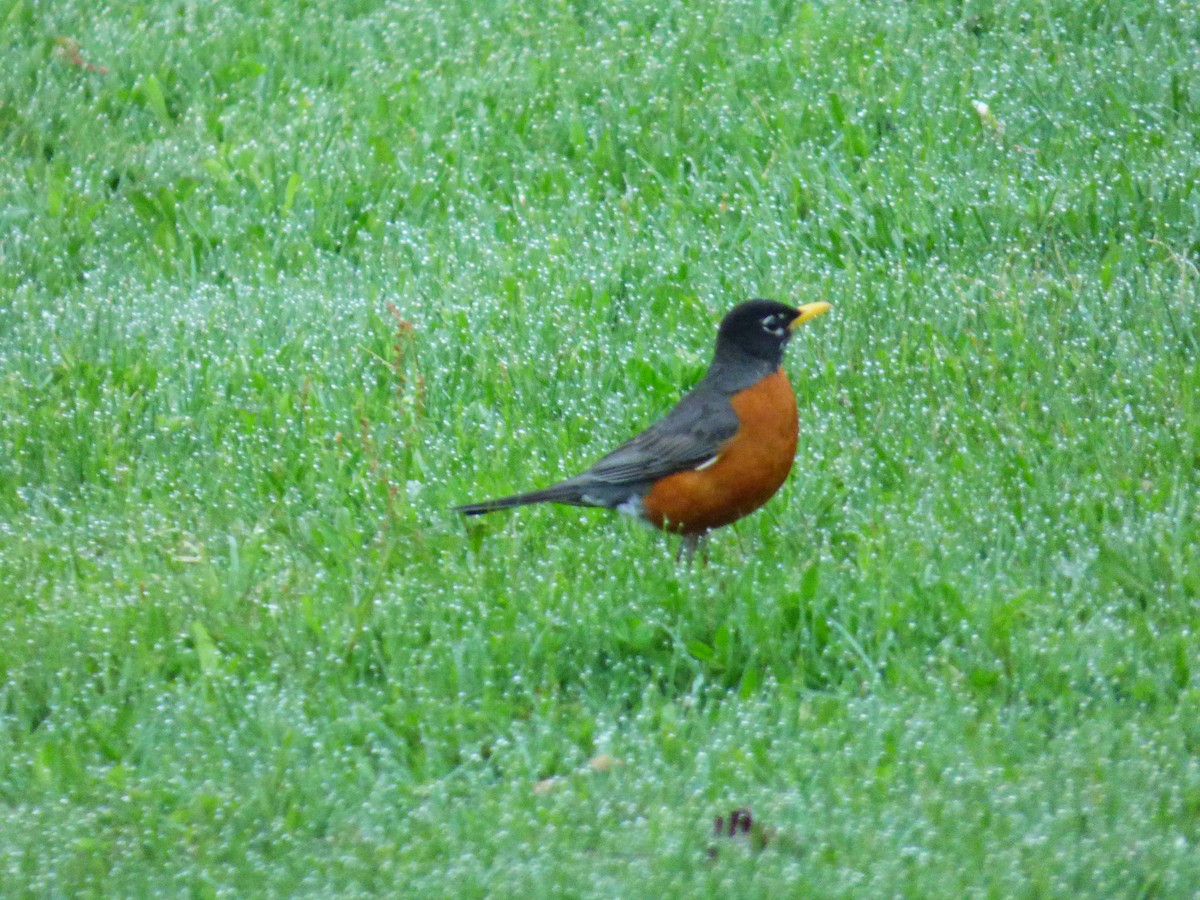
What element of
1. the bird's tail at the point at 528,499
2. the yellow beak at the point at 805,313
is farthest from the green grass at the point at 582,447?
the yellow beak at the point at 805,313

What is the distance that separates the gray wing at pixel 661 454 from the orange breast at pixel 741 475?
0.04m

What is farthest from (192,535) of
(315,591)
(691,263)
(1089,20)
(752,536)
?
(1089,20)

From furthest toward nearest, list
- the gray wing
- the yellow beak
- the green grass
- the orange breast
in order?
the yellow beak
the gray wing
the orange breast
the green grass

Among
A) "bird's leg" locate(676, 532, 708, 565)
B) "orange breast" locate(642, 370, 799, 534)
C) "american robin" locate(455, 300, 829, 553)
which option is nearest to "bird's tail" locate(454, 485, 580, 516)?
"american robin" locate(455, 300, 829, 553)

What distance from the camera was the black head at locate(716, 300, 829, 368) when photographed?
5.49 metres

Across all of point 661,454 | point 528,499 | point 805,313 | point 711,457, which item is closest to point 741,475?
point 711,457

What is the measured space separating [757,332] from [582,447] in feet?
2.53

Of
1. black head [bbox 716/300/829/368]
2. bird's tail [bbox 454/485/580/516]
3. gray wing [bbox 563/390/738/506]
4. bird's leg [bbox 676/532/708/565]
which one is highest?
black head [bbox 716/300/829/368]

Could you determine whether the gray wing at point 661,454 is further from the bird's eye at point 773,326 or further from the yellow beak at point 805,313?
the yellow beak at point 805,313

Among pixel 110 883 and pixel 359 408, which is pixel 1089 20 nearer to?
pixel 359 408

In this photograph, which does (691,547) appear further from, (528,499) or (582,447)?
(582,447)

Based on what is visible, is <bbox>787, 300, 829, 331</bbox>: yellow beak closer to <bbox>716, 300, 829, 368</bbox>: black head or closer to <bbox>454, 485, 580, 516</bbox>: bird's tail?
<bbox>716, 300, 829, 368</bbox>: black head

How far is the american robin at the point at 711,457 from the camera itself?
5039 mm

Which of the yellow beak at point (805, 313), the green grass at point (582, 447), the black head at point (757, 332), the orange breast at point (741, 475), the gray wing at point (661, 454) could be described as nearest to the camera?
the green grass at point (582, 447)
